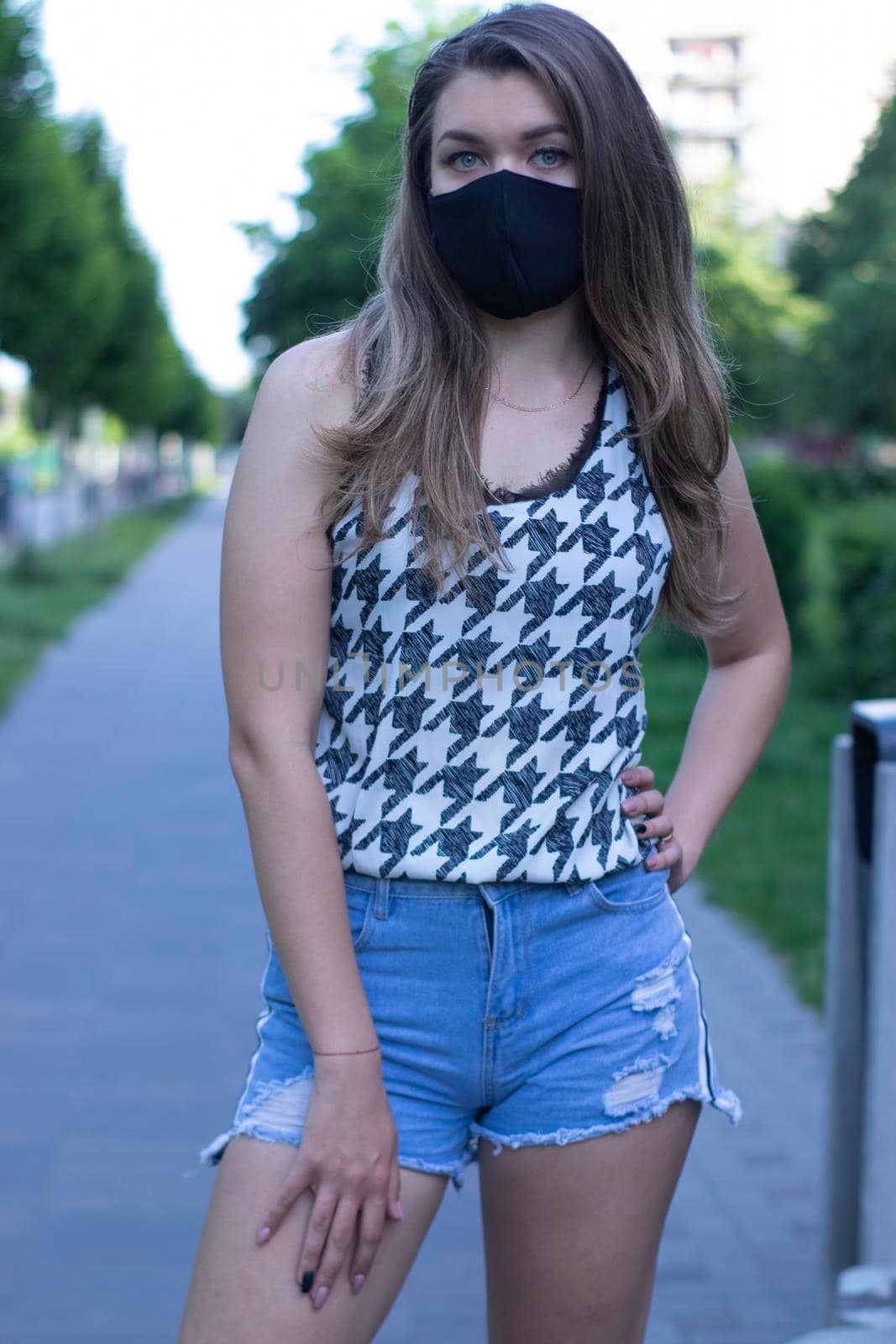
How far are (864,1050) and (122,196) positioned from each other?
2860 cm

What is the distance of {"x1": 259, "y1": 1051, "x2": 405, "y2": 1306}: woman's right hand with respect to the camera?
155cm

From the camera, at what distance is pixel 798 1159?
4.09 metres

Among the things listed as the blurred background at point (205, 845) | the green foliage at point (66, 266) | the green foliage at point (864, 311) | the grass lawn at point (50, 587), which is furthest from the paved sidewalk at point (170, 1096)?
the green foliage at point (864, 311)

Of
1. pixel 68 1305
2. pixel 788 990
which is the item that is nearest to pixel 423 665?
pixel 68 1305

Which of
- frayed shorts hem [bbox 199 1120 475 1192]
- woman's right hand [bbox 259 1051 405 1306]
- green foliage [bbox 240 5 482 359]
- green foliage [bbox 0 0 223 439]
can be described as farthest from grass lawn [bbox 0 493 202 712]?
woman's right hand [bbox 259 1051 405 1306]

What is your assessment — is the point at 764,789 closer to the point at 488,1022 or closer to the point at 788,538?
the point at 788,538

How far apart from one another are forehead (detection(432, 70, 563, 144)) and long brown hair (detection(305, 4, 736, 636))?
0.4 inches

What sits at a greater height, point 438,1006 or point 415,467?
point 415,467

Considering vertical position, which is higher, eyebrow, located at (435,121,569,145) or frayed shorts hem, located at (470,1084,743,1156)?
eyebrow, located at (435,121,569,145)

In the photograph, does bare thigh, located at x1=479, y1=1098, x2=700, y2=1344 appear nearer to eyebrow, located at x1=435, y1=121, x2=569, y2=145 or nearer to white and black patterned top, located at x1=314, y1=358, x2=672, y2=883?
white and black patterned top, located at x1=314, y1=358, x2=672, y2=883

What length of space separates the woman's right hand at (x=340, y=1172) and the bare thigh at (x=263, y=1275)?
0.05ft

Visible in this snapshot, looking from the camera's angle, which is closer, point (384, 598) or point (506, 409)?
point (384, 598)

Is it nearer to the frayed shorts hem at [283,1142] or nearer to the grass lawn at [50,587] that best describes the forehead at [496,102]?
the frayed shorts hem at [283,1142]

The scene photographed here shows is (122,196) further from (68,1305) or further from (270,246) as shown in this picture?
(68,1305)
